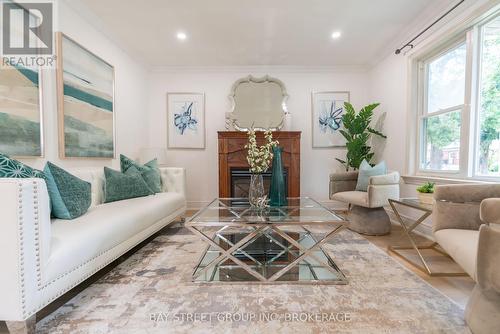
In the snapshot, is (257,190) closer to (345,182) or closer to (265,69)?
(345,182)

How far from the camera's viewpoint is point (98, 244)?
148 cm

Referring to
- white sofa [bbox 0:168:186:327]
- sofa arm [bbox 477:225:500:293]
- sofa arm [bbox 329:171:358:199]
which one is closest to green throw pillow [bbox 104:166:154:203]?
white sofa [bbox 0:168:186:327]

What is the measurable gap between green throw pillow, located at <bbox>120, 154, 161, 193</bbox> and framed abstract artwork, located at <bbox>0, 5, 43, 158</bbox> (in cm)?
83

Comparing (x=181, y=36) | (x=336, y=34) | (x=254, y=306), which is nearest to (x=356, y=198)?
(x=254, y=306)

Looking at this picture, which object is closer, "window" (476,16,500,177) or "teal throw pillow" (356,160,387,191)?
"window" (476,16,500,177)

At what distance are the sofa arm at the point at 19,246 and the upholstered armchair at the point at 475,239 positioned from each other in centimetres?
200

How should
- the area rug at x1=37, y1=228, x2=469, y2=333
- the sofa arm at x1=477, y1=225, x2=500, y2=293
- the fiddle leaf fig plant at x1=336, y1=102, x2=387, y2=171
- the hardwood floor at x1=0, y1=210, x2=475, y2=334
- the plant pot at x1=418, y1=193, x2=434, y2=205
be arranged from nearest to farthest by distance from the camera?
the sofa arm at x1=477, y1=225, x2=500, y2=293
the area rug at x1=37, y1=228, x2=469, y2=333
the hardwood floor at x1=0, y1=210, x2=475, y2=334
the plant pot at x1=418, y1=193, x2=434, y2=205
the fiddle leaf fig plant at x1=336, y1=102, x2=387, y2=171

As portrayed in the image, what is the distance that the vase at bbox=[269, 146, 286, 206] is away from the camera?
2.18 metres

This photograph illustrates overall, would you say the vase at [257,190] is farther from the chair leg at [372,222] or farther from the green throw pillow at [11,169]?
the green throw pillow at [11,169]

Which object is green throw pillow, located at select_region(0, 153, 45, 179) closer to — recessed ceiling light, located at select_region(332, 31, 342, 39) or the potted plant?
the potted plant

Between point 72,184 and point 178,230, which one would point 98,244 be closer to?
point 72,184

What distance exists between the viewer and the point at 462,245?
4.06 feet

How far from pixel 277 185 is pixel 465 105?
1952mm

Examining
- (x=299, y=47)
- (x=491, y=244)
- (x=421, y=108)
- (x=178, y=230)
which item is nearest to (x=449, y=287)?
(x=491, y=244)
